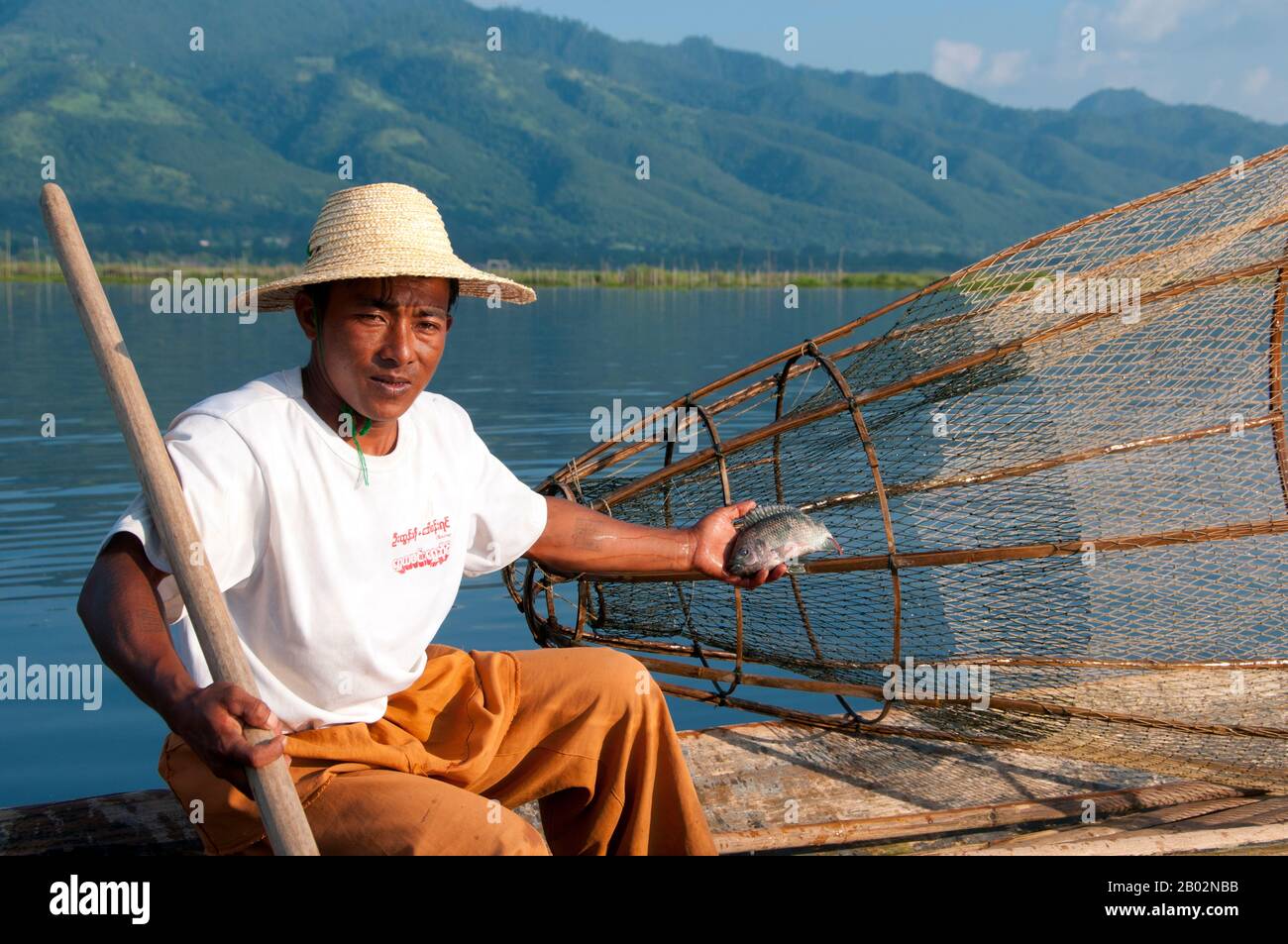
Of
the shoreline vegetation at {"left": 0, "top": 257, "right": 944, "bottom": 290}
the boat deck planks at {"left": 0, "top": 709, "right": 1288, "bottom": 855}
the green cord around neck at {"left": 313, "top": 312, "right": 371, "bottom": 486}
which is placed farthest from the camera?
the shoreline vegetation at {"left": 0, "top": 257, "right": 944, "bottom": 290}

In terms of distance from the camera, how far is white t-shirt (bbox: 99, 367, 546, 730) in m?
2.60

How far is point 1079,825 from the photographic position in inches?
164

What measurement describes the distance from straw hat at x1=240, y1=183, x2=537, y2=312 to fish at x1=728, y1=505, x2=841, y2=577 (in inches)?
37.3

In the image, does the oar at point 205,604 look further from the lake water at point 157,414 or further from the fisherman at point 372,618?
the lake water at point 157,414

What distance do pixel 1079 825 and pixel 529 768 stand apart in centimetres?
193

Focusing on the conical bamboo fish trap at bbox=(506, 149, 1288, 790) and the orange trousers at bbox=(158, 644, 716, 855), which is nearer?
the orange trousers at bbox=(158, 644, 716, 855)

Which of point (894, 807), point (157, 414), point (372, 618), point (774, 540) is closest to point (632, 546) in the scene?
point (774, 540)

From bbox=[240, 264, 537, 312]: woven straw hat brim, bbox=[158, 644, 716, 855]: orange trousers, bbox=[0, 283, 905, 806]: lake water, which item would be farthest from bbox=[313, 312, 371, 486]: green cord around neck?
bbox=[0, 283, 905, 806]: lake water

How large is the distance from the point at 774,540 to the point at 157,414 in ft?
41.4

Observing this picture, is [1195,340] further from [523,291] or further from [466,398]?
[466,398]

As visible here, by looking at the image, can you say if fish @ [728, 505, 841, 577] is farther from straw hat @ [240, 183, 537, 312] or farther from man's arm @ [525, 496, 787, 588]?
straw hat @ [240, 183, 537, 312]

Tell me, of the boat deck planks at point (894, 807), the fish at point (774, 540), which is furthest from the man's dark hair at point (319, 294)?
the boat deck planks at point (894, 807)

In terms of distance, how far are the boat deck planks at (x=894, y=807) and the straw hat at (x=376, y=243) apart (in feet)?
5.00

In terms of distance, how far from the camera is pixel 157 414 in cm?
1473
